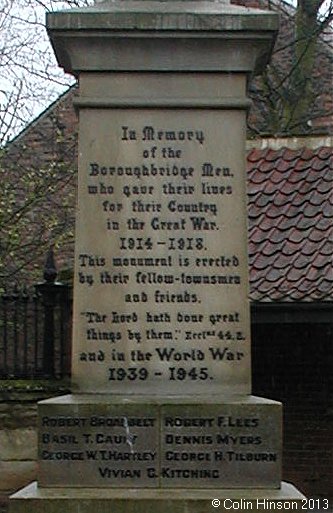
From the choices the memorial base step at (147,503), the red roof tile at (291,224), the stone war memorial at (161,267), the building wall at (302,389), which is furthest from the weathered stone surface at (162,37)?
the building wall at (302,389)

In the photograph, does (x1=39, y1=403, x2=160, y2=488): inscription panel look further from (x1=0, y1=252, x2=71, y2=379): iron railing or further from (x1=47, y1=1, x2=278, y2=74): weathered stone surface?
(x1=0, y1=252, x2=71, y2=379): iron railing

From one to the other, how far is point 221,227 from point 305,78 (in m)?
14.2

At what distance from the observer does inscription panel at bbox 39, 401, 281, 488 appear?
6.24m

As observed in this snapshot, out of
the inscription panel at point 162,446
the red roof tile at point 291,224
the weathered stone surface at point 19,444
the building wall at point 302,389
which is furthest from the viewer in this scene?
the building wall at point 302,389

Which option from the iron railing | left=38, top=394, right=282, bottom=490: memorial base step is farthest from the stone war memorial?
the iron railing

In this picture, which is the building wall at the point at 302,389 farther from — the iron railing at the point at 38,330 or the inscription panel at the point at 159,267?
the inscription panel at the point at 159,267

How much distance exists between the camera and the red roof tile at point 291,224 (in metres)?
12.6

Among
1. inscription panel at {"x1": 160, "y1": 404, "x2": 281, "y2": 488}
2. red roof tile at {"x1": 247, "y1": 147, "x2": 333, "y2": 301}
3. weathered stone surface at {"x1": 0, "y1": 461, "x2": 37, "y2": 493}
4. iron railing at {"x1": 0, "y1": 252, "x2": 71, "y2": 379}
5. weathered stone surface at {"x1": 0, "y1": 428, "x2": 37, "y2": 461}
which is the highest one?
red roof tile at {"x1": 247, "y1": 147, "x2": 333, "y2": 301}

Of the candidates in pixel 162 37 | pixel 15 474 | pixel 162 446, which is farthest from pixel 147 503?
pixel 15 474

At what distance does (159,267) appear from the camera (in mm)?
6512

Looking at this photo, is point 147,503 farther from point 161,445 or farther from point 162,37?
point 162,37

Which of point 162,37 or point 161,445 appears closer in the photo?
point 161,445

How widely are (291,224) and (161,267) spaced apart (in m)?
7.14

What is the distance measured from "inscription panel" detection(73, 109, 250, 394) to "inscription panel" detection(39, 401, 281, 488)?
227mm
